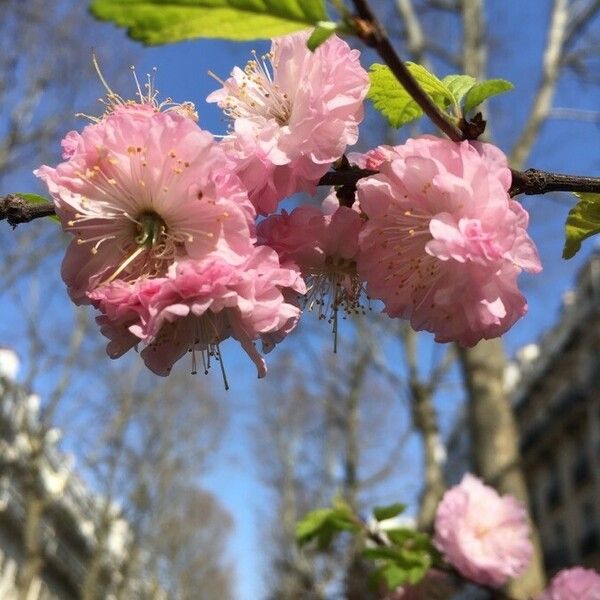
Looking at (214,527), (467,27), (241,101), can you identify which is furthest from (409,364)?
(214,527)

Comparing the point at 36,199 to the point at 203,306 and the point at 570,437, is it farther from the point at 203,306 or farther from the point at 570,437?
the point at 570,437

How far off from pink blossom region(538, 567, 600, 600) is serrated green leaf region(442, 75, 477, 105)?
1.07 m

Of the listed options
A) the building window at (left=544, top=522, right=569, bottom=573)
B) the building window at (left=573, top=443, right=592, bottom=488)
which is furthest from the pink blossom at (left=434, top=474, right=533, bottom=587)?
the building window at (left=544, top=522, right=569, bottom=573)

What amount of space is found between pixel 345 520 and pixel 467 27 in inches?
220

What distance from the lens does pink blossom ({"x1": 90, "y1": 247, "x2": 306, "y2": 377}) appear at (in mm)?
699

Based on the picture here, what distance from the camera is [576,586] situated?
1.49 m

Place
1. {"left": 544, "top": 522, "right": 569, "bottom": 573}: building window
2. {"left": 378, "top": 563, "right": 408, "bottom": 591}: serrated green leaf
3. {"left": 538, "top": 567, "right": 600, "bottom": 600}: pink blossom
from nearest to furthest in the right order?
{"left": 538, "top": 567, "right": 600, "bottom": 600}: pink blossom → {"left": 378, "top": 563, "right": 408, "bottom": 591}: serrated green leaf → {"left": 544, "top": 522, "right": 569, "bottom": 573}: building window

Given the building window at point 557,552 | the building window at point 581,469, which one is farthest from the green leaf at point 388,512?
the building window at point 557,552

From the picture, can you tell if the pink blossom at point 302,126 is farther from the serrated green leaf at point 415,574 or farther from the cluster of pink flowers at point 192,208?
the serrated green leaf at point 415,574

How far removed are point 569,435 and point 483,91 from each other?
2112cm

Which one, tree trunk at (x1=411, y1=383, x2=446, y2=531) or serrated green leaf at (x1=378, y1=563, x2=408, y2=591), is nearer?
serrated green leaf at (x1=378, y1=563, x2=408, y2=591)

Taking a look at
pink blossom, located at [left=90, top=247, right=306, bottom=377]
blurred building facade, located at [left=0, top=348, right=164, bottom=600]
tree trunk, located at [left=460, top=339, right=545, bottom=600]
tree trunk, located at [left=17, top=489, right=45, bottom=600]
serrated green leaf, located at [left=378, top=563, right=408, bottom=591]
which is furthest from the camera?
blurred building facade, located at [left=0, top=348, right=164, bottom=600]

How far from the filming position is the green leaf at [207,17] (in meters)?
0.58

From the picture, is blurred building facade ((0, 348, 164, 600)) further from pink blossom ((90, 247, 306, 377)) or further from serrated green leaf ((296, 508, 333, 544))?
pink blossom ((90, 247, 306, 377))
